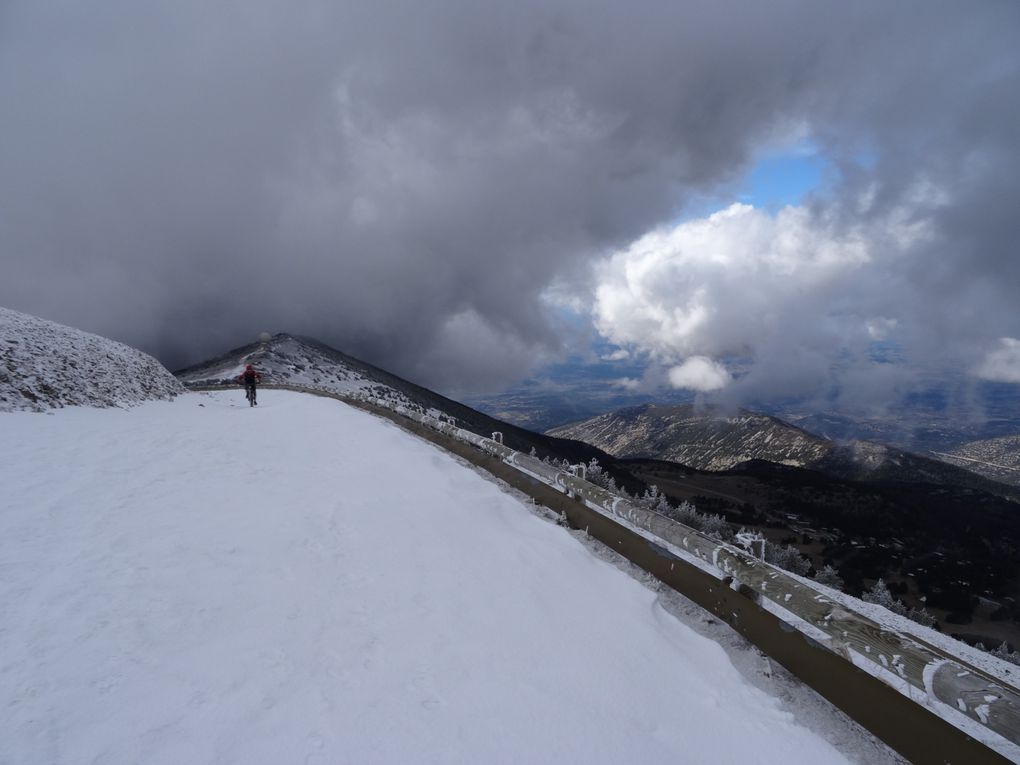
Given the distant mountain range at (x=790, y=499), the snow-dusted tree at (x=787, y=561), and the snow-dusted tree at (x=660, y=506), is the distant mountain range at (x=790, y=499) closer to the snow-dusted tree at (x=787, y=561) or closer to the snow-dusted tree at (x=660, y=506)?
the snow-dusted tree at (x=660, y=506)

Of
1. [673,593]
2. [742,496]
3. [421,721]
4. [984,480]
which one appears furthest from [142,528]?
[984,480]

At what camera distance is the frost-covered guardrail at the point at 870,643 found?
2.23 metres

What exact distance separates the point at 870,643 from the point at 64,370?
18712mm

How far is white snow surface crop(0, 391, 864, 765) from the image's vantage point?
2.23m

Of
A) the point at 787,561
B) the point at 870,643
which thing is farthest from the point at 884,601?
the point at 870,643

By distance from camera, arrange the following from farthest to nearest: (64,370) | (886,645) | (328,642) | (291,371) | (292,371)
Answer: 1. (292,371)
2. (291,371)
3. (64,370)
4. (328,642)
5. (886,645)

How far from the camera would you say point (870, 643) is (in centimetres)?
279

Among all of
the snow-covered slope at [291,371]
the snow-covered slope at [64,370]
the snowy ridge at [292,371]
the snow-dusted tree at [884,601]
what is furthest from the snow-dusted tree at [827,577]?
the snow-covered slope at [291,371]

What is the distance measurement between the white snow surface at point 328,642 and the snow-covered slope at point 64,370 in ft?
24.1

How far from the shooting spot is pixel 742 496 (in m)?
89.6

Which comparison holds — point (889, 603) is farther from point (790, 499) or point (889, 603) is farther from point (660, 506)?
point (790, 499)

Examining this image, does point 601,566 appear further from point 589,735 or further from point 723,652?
point 589,735

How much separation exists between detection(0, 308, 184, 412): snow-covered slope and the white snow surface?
7358 millimetres

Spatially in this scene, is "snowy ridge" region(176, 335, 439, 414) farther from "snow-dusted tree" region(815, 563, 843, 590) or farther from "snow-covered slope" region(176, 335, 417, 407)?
"snow-dusted tree" region(815, 563, 843, 590)
